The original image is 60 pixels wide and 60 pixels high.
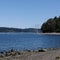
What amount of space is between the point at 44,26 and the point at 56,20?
11478mm

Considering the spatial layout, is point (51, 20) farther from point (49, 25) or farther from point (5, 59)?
point (5, 59)

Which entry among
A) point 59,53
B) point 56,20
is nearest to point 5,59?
point 59,53

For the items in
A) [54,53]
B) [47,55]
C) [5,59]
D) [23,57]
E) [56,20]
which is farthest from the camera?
[56,20]

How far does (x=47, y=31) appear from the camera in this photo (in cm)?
14825

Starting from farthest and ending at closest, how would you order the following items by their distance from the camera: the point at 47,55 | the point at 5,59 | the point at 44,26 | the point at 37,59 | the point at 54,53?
Result: 1. the point at 44,26
2. the point at 54,53
3. the point at 47,55
4. the point at 37,59
5. the point at 5,59

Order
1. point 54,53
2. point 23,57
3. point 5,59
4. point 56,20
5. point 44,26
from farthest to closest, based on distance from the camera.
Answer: point 44,26
point 56,20
point 54,53
point 23,57
point 5,59

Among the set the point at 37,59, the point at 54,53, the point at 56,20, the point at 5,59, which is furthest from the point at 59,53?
the point at 56,20

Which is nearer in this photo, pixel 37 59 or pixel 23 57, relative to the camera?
pixel 23 57

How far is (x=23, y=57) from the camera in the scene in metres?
10.0

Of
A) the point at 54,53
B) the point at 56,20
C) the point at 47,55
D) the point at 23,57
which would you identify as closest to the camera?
the point at 23,57

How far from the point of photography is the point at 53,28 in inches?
5595

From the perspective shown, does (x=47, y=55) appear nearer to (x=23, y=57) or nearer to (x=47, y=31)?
(x=23, y=57)

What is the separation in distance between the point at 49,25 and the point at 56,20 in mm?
5011

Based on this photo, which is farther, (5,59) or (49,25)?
(49,25)
